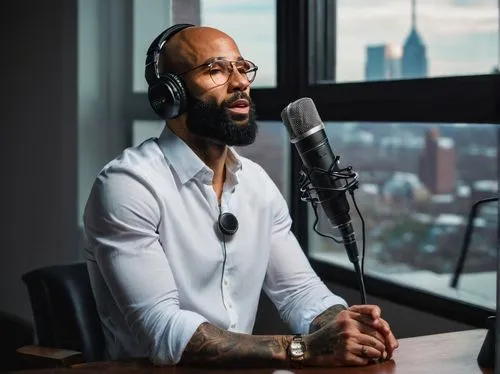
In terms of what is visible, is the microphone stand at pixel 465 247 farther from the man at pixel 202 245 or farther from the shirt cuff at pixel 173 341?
the shirt cuff at pixel 173 341

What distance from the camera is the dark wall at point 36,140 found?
12.8 feet

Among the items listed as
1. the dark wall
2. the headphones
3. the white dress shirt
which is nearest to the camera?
the white dress shirt

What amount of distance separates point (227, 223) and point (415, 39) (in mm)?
964

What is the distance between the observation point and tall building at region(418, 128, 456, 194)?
263 cm

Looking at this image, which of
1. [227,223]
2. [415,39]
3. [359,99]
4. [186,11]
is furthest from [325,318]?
[186,11]

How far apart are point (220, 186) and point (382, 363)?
56cm

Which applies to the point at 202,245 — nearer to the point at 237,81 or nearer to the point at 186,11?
the point at 237,81

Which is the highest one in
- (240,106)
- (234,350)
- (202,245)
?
(240,106)

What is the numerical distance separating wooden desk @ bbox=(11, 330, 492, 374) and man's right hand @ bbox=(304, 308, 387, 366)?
0.05 ft

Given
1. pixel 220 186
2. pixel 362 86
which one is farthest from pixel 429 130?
pixel 220 186

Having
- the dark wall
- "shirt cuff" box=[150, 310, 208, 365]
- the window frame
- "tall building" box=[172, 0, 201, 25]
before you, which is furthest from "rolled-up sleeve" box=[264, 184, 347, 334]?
the dark wall

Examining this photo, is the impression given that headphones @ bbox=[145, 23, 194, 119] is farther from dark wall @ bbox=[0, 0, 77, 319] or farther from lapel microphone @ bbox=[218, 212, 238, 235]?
dark wall @ bbox=[0, 0, 77, 319]

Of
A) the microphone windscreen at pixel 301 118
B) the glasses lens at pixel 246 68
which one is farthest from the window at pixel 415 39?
the microphone windscreen at pixel 301 118

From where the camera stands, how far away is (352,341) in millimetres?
1691
